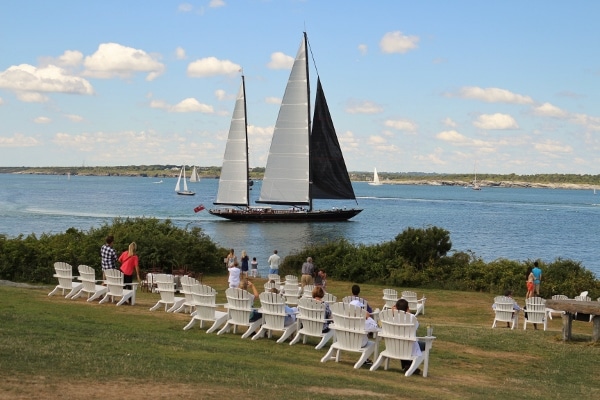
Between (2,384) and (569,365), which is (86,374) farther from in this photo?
(569,365)

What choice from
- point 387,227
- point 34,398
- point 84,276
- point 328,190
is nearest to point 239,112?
point 328,190

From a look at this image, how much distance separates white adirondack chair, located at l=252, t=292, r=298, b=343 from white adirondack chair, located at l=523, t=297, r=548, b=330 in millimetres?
8115

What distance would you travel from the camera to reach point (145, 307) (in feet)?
63.2

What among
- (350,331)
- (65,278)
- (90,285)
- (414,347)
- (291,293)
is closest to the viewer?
(414,347)

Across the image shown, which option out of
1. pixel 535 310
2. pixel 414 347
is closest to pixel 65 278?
pixel 414 347

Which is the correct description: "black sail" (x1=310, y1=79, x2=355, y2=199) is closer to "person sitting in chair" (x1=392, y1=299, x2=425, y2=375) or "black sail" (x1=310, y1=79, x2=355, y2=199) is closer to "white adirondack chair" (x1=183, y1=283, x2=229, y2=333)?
"white adirondack chair" (x1=183, y1=283, x2=229, y2=333)

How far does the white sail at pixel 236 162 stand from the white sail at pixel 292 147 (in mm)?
3249

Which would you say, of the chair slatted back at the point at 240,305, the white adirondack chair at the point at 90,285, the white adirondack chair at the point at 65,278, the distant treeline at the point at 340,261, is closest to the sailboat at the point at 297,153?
the distant treeline at the point at 340,261

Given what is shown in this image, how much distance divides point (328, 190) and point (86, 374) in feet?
261

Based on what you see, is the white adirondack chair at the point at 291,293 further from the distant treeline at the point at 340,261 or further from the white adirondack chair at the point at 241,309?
the distant treeline at the point at 340,261

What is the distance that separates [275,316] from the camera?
49.6 ft

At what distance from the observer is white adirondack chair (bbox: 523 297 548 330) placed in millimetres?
20859

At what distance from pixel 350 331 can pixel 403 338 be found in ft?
3.03

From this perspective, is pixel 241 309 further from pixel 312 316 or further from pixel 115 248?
pixel 115 248
